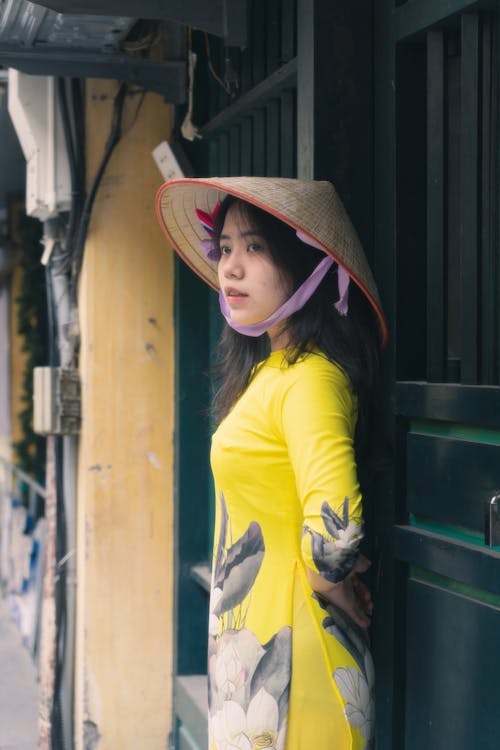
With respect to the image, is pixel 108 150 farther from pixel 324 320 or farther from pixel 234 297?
pixel 324 320

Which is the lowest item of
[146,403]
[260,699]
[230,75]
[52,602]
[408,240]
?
[52,602]

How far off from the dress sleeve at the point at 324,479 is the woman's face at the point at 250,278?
0.88ft

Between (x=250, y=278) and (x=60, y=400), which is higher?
(x=250, y=278)

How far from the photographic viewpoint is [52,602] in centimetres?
464

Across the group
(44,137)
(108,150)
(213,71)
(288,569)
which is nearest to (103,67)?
(213,71)

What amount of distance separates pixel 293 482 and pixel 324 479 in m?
0.20

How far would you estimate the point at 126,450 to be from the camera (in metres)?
4.51

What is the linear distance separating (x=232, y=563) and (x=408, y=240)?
870 mm

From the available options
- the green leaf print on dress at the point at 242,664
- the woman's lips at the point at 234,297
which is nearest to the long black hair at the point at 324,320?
the woman's lips at the point at 234,297

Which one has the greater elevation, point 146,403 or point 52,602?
point 146,403

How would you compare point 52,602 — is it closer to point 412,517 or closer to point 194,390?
point 194,390

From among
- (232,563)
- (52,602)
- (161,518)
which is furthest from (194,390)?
(232,563)

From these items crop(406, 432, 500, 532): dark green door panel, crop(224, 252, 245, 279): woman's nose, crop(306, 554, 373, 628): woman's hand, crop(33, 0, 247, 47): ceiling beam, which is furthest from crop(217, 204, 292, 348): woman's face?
crop(33, 0, 247, 47): ceiling beam

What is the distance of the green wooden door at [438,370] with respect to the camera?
2309 millimetres
